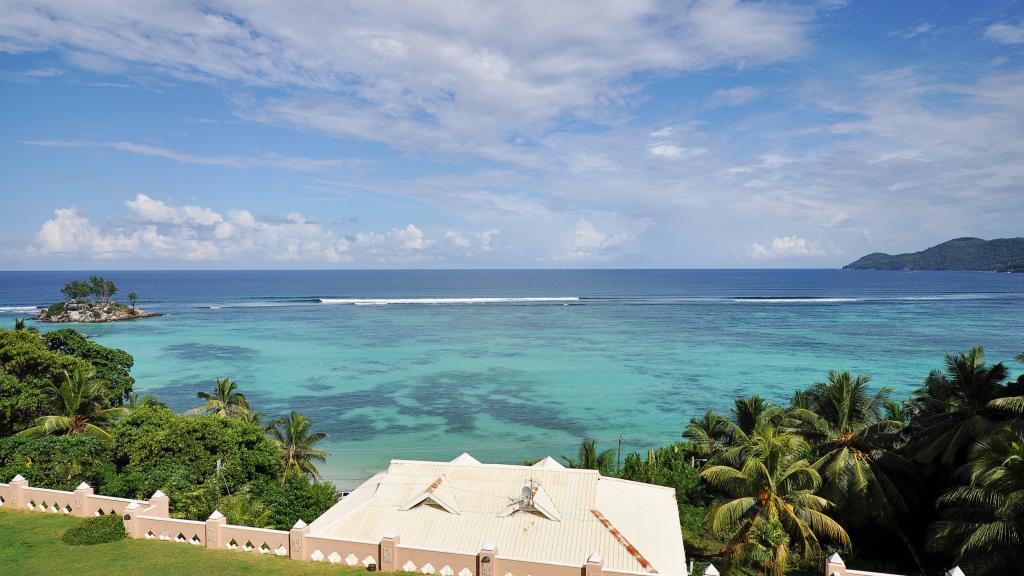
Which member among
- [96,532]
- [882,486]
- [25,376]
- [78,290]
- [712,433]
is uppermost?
[78,290]

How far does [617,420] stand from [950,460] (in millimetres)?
24484

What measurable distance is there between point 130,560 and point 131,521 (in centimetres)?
151

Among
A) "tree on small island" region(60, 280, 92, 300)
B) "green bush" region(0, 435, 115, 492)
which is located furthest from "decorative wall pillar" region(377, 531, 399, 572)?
"tree on small island" region(60, 280, 92, 300)

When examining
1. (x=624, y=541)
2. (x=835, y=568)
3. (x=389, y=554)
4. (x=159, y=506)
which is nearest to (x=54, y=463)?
(x=159, y=506)

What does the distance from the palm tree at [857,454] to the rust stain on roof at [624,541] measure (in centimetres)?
823

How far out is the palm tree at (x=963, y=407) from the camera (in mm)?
17297

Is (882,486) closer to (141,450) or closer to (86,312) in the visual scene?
(141,450)

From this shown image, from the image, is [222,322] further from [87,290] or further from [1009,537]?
[1009,537]

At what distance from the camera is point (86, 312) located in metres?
92.6

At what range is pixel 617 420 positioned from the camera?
40844mm

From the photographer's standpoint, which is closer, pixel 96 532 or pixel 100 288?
pixel 96 532

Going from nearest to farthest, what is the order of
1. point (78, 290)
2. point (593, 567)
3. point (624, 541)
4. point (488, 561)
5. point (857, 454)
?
point (593, 567) < point (488, 561) < point (624, 541) < point (857, 454) < point (78, 290)

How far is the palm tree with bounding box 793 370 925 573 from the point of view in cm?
1873

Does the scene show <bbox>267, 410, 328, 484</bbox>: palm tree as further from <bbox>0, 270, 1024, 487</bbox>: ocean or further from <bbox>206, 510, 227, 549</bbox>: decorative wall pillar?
<bbox>206, 510, 227, 549</bbox>: decorative wall pillar
